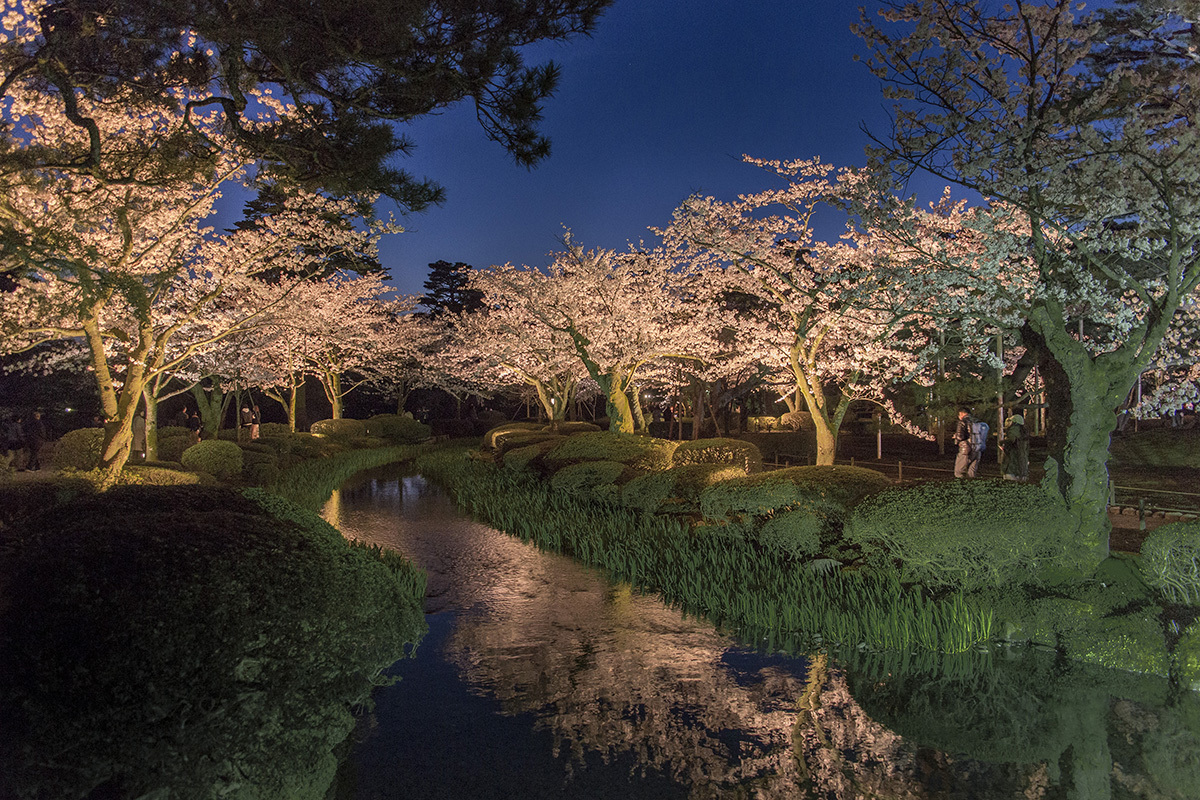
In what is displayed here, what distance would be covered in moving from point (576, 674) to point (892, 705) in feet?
7.88

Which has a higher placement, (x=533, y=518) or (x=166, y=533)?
(x=166, y=533)

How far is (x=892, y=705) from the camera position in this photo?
5199 mm

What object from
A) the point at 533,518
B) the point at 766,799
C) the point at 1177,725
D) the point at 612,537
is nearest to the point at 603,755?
the point at 766,799

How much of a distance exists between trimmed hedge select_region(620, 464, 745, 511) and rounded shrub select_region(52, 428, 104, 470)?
36.3ft

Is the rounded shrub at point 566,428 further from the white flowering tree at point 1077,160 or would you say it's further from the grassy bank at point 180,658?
the grassy bank at point 180,658

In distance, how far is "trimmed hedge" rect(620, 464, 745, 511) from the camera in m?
12.5

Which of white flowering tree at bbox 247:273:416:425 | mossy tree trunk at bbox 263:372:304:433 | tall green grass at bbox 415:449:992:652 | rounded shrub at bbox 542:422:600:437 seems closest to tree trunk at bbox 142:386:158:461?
white flowering tree at bbox 247:273:416:425

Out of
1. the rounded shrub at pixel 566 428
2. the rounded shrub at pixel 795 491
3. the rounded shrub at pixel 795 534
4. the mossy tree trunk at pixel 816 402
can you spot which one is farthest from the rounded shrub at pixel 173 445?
the rounded shrub at pixel 795 534

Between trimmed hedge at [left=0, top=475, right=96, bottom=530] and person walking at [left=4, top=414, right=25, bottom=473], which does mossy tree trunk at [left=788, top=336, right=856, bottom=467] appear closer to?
trimmed hedge at [left=0, top=475, right=96, bottom=530]

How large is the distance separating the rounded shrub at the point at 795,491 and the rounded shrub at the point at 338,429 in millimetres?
24887

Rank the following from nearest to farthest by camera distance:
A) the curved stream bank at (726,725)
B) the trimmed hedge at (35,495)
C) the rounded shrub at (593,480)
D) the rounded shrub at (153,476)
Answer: the curved stream bank at (726,725) → the trimmed hedge at (35,495) → the rounded shrub at (153,476) → the rounded shrub at (593,480)

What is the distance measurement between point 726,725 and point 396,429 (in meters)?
33.8

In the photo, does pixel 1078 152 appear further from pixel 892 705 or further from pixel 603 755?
pixel 603 755

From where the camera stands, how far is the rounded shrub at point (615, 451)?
52.1 ft
